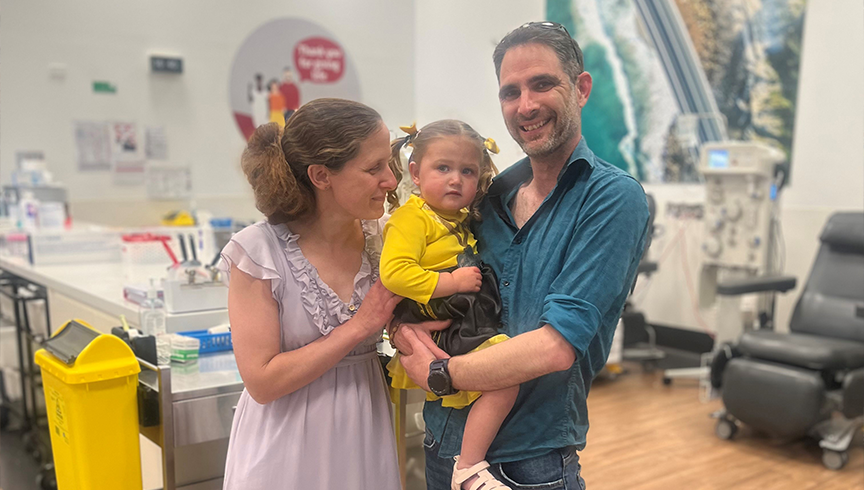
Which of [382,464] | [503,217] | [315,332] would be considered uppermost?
[503,217]

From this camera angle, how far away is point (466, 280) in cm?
143

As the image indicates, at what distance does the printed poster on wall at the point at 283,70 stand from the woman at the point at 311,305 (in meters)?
5.23

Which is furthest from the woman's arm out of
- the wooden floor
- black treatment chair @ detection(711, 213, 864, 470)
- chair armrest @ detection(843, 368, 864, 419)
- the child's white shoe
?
chair armrest @ detection(843, 368, 864, 419)

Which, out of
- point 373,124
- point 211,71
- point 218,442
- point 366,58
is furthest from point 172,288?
point 366,58

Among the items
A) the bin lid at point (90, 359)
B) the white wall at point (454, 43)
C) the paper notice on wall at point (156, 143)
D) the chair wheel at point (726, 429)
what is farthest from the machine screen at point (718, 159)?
the paper notice on wall at point (156, 143)

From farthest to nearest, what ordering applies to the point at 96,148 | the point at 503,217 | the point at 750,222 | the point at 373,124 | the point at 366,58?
1. the point at 366,58
2. the point at 96,148
3. the point at 750,222
4. the point at 503,217
5. the point at 373,124

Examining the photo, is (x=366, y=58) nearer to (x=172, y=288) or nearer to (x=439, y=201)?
(x=172, y=288)

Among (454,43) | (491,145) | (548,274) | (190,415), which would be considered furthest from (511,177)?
(454,43)

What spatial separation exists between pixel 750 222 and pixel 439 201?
12.0ft

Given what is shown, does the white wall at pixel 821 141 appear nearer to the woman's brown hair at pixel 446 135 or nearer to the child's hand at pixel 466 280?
the woman's brown hair at pixel 446 135

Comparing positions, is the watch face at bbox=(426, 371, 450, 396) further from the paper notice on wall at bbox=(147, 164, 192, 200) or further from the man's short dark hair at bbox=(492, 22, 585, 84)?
the paper notice on wall at bbox=(147, 164, 192, 200)

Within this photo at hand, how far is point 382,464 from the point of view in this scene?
1551 millimetres

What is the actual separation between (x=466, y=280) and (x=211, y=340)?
3.84 feet

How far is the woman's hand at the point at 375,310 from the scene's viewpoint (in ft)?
4.61
